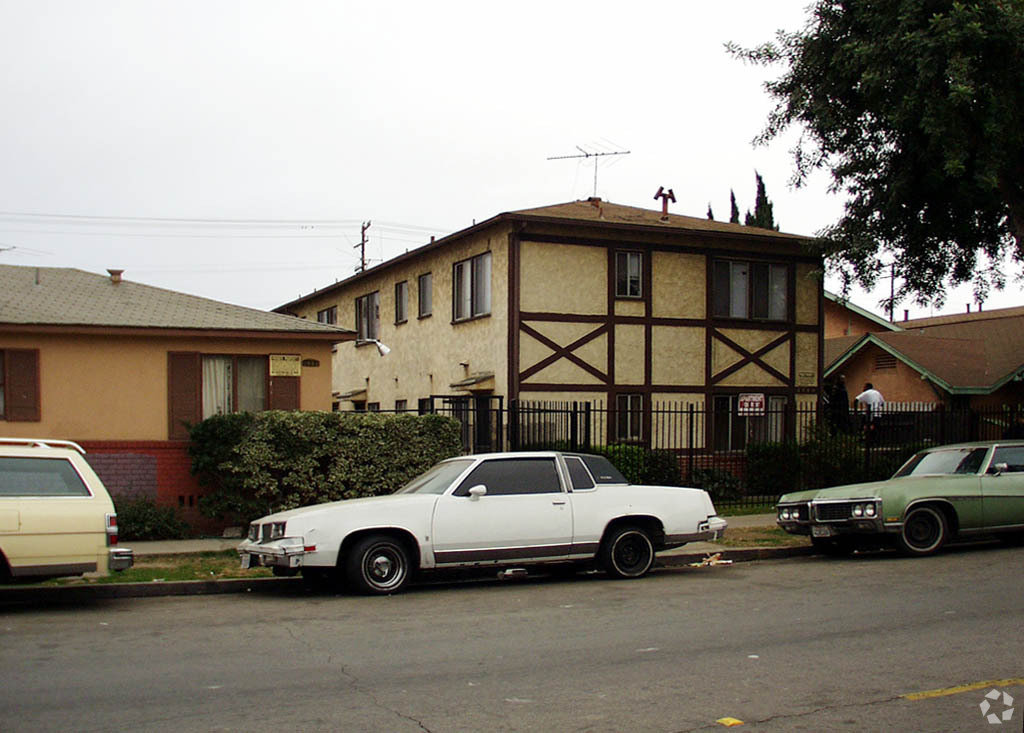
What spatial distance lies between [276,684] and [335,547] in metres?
3.96

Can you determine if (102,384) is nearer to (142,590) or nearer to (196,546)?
(196,546)

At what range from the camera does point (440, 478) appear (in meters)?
12.1

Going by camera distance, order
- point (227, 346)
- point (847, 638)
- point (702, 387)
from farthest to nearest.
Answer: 1. point (702, 387)
2. point (227, 346)
3. point (847, 638)

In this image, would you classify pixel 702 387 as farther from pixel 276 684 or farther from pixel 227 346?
pixel 276 684

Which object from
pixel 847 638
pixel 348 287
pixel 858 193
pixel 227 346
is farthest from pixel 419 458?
pixel 348 287

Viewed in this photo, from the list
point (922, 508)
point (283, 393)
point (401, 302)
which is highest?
point (401, 302)

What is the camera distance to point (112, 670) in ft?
A: 24.6

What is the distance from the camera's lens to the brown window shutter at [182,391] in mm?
16688

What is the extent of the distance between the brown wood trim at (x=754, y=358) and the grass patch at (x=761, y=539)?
7.96m

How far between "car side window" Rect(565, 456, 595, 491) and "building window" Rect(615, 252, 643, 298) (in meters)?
10.9

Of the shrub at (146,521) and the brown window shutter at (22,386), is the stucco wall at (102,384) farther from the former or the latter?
the shrub at (146,521)

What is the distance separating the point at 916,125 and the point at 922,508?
29.2 ft

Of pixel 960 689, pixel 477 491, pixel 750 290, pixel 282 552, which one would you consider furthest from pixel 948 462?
pixel 750 290

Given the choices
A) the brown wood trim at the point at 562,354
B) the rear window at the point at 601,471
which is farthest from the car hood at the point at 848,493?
the brown wood trim at the point at 562,354
